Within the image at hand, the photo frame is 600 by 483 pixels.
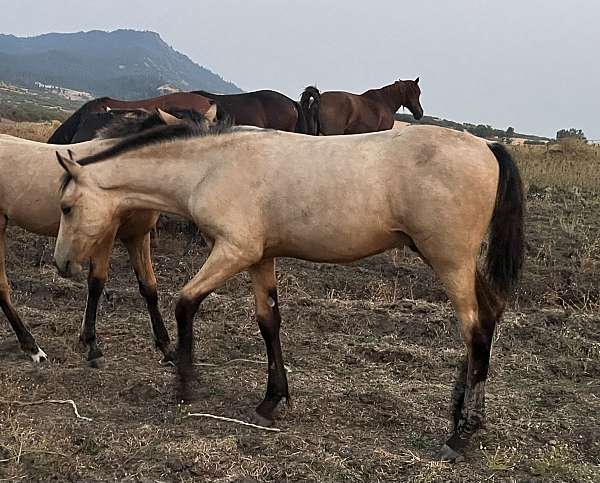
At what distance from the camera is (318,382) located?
14.6 ft

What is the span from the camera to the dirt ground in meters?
3.32

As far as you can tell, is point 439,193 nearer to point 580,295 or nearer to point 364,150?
point 364,150

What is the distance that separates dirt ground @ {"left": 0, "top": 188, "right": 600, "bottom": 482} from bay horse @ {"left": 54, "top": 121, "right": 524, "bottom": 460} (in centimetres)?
28

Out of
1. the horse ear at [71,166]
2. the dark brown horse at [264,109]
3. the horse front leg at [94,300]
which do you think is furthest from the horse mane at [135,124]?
the dark brown horse at [264,109]

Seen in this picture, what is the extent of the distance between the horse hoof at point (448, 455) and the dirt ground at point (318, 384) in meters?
0.05

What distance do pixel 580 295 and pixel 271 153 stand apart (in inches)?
159

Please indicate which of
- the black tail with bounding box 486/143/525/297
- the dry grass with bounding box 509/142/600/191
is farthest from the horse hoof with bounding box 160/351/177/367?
the dry grass with bounding box 509/142/600/191

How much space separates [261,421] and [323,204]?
1317mm

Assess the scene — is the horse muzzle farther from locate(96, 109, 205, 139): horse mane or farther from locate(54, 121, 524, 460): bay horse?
locate(54, 121, 524, 460): bay horse

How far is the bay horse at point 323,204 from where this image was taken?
11.4 feet

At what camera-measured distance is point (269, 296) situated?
4027mm

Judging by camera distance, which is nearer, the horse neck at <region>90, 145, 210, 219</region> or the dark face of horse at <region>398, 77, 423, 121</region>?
the horse neck at <region>90, 145, 210, 219</region>

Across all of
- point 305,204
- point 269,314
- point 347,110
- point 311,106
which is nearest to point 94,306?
point 269,314

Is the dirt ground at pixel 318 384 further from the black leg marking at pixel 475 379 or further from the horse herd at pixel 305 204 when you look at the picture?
the horse herd at pixel 305 204
